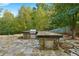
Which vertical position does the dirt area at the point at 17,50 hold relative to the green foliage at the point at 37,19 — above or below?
below

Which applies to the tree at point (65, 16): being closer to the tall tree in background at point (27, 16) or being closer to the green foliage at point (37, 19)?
the green foliage at point (37, 19)

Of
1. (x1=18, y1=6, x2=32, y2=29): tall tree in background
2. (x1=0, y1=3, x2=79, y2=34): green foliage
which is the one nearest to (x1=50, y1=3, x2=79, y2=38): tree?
(x1=0, y1=3, x2=79, y2=34): green foliage

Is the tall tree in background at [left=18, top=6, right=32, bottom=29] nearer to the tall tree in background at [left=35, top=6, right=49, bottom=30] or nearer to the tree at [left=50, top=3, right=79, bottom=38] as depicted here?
the tall tree in background at [left=35, top=6, right=49, bottom=30]

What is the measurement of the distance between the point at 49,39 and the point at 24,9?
1.22 ft

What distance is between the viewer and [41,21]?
2965mm

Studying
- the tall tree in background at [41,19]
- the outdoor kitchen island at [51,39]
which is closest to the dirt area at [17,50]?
the outdoor kitchen island at [51,39]

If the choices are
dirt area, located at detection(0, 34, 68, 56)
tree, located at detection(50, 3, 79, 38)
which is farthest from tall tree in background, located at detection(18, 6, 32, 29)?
tree, located at detection(50, 3, 79, 38)

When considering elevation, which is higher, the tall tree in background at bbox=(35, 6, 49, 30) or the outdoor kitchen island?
the tall tree in background at bbox=(35, 6, 49, 30)

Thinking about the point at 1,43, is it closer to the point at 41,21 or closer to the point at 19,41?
the point at 19,41

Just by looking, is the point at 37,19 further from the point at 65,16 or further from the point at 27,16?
the point at 65,16

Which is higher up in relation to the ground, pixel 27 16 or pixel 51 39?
pixel 27 16

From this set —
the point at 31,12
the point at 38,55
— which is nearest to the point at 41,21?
the point at 31,12

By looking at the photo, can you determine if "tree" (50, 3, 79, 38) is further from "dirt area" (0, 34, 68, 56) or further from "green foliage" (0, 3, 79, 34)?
"dirt area" (0, 34, 68, 56)

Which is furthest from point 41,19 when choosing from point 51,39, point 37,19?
point 51,39
